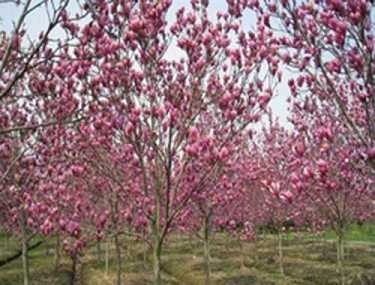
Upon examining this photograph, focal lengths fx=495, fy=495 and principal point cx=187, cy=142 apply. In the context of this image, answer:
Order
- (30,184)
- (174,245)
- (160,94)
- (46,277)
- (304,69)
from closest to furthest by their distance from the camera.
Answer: (304,69) → (160,94) → (30,184) → (46,277) → (174,245)

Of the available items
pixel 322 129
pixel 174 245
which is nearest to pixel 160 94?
pixel 322 129

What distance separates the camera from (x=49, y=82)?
26.3 ft

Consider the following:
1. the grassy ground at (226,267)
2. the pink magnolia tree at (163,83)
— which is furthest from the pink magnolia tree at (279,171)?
the pink magnolia tree at (163,83)

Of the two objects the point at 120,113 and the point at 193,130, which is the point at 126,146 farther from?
the point at 193,130

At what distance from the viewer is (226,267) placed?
20.4m

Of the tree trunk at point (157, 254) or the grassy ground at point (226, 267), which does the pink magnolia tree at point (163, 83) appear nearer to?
the tree trunk at point (157, 254)

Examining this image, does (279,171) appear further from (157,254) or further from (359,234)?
(359,234)

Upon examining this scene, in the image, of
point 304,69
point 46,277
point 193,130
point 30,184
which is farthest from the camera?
point 46,277

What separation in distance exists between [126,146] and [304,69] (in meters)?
3.35

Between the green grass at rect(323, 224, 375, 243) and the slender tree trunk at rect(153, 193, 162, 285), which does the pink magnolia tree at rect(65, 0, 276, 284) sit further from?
the green grass at rect(323, 224, 375, 243)

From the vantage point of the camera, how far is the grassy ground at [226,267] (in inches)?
696

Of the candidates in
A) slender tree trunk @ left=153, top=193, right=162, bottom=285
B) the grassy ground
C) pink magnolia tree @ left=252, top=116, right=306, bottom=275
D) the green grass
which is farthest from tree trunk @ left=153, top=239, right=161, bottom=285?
the green grass

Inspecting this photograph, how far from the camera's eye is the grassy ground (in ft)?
58.0

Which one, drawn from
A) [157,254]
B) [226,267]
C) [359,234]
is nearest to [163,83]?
[157,254]
